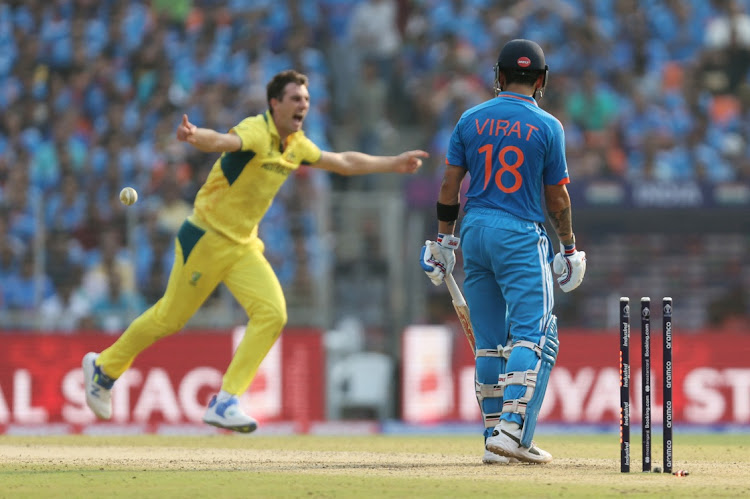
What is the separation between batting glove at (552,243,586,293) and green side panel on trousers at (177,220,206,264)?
2292mm

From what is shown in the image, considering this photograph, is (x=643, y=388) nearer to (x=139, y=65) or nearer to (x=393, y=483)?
(x=393, y=483)

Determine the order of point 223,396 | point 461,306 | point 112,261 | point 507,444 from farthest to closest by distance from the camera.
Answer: point 112,261 < point 461,306 < point 223,396 < point 507,444

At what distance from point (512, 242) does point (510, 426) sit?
1025 mm

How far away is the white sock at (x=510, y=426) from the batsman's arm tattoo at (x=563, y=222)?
1.12 m

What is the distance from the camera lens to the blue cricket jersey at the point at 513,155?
25.6 feet

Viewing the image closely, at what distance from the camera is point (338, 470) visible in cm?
757

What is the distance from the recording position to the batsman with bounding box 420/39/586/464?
7.68 meters

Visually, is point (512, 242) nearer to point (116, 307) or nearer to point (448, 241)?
point (448, 241)

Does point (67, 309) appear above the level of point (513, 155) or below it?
below

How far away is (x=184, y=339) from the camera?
1447 centimetres

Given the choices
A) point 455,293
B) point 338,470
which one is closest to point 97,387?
point 338,470

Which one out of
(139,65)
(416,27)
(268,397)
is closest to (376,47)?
(416,27)

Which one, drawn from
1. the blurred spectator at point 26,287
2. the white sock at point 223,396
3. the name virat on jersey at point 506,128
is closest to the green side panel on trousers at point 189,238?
the white sock at point 223,396

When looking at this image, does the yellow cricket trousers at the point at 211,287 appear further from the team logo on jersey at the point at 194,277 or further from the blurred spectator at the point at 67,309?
the blurred spectator at the point at 67,309
